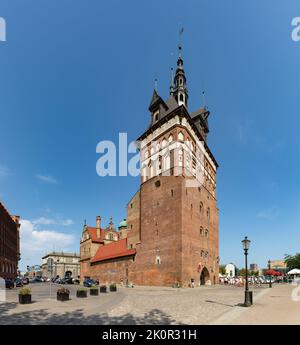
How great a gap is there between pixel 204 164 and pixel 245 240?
3151 centimetres

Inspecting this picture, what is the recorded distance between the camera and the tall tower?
124ft

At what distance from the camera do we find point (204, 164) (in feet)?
163

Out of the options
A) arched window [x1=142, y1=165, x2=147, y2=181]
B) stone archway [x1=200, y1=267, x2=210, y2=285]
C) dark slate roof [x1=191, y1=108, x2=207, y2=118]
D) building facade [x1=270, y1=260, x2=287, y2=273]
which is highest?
dark slate roof [x1=191, y1=108, x2=207, y2=118]

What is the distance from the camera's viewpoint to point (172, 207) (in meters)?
38.9

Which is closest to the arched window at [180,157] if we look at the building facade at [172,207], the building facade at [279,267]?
the building facade at [172,207]

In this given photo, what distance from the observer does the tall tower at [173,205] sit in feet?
124

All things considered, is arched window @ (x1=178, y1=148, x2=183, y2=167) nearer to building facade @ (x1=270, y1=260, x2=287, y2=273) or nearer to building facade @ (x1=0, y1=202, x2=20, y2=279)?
building facade @ (x1=0, y1=202, x2=20, y2=279)

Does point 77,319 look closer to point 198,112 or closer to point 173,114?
point 173,114

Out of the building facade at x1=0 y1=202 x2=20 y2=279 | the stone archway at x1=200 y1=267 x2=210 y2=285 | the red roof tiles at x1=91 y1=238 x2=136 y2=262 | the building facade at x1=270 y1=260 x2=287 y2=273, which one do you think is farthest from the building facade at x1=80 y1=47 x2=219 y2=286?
the building facade at x1=270 y1=260 x2=287 y2=273

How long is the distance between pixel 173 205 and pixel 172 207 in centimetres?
31

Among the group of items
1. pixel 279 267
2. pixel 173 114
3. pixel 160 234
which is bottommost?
pixel 279 267

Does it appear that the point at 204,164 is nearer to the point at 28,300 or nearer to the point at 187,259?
the point at 187,259

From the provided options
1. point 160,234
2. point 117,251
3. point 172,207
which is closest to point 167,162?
point 172,207
